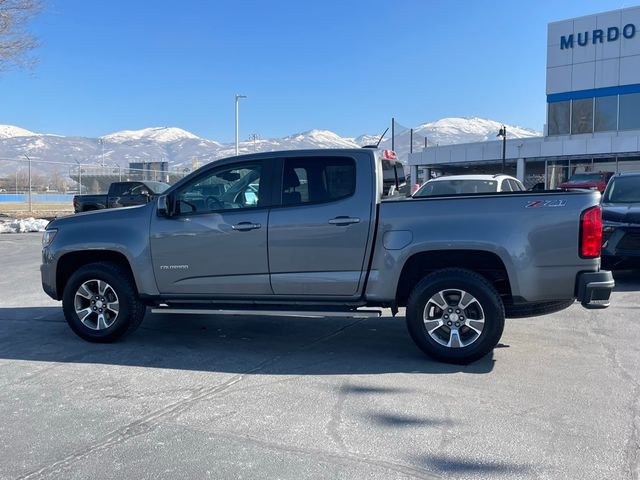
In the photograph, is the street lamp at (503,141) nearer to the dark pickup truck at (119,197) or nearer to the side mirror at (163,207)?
the dark pickup truck at (119,197)

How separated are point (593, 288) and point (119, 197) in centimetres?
1797

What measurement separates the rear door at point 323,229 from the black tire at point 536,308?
4.86 feet

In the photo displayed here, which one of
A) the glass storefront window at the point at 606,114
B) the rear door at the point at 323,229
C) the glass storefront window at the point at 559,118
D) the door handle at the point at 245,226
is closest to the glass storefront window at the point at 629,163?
the glass storefront window at the point at 606,114

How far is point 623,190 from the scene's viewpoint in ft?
33.9

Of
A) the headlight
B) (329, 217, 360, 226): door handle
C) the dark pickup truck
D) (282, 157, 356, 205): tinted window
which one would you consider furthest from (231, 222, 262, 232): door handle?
the dark pickup truck

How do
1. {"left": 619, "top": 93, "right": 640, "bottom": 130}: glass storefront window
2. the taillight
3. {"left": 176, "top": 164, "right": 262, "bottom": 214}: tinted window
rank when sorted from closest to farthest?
1. the taillight
2. {"left": 176, "top": 164, "right": 262, "bottom": 214}: tinted window
3. {"left": 619, "top": 93, "right": 640, "bottom": 130}: glass storefront window

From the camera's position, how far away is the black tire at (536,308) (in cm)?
521

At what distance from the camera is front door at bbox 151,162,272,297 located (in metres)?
5.56

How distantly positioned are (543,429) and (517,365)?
144 centimetres

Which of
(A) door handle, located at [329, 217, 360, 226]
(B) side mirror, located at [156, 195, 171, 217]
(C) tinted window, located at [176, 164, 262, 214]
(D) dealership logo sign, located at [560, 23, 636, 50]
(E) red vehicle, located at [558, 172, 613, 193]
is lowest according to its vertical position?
(A) door handle, located at [329, 217, 360, 226]

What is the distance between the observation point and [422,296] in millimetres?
5148

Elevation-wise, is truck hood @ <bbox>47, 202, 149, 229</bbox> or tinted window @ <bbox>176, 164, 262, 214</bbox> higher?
tinted window @ <bbox>176, 164, 262, 214</bbox>

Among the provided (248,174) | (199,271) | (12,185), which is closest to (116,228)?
(199,271)

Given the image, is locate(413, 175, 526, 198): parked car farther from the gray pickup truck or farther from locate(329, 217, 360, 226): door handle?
locate(329, 217, 360, 226): door handle
